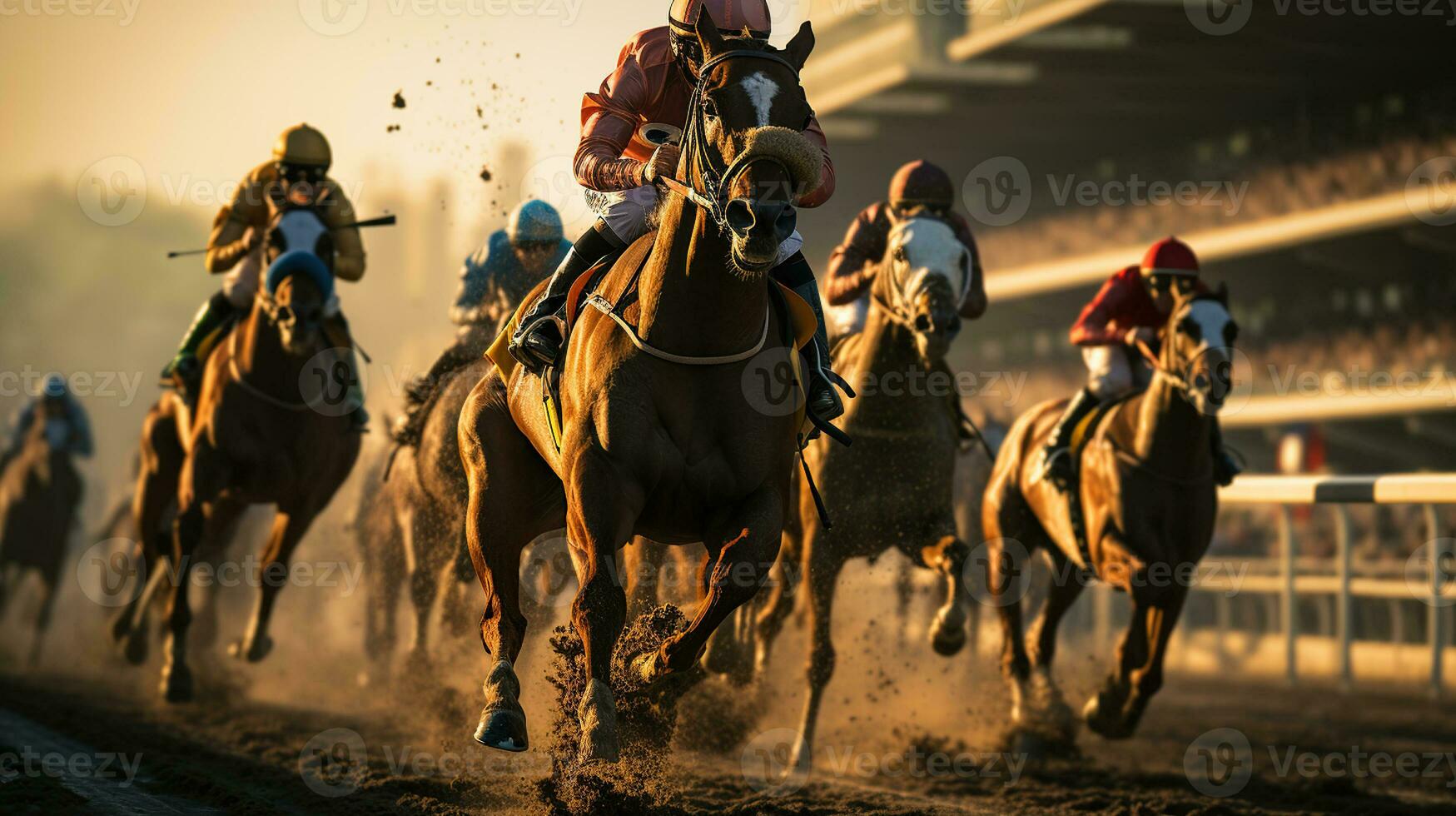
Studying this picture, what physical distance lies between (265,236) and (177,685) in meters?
2.42

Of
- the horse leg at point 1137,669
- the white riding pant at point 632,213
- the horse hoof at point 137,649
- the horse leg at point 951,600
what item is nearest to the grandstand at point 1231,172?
the horse leg at point 1137,669

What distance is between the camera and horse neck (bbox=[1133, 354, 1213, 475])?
27.7 ft

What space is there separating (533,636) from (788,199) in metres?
4.12

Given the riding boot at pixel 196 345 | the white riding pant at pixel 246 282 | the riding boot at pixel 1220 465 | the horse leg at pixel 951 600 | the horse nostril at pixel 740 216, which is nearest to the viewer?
the horse nostril at pixel 740 216

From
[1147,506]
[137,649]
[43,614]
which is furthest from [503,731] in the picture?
[43,614]

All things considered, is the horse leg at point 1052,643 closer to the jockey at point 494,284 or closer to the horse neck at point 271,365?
the jockey at point 494,284

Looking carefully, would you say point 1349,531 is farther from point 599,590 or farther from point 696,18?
point 599,590

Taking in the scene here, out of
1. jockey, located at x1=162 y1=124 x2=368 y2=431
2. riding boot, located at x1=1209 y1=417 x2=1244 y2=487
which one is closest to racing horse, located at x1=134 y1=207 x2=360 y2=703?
jockey, located at x1=162 y1=124 x2=368 y2=431

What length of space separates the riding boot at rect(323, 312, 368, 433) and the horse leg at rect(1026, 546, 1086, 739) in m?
3.84

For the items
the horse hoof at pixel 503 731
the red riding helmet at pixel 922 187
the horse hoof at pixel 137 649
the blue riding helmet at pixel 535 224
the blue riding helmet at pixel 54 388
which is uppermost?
the red riding helmet at pixel 922 187

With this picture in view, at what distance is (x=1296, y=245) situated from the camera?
22500 millimetres

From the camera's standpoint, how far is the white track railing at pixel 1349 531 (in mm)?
9172

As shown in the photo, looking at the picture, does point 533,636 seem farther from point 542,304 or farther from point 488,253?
point 542,304

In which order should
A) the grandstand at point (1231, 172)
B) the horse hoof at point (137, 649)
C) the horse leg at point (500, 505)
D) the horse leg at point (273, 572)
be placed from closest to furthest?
1. the horse leg at point (500, 505)
2. the horse leg at point (273, 572)
3. the horse hoof at point (137, 649)
4. the grandstand at point (1231, 172)
